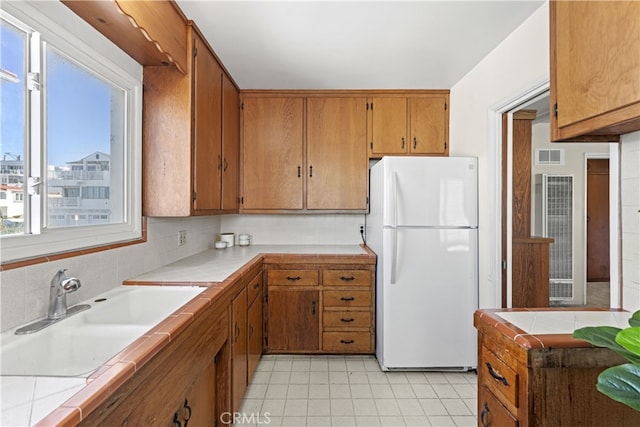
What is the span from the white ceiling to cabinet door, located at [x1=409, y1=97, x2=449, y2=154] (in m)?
0.23

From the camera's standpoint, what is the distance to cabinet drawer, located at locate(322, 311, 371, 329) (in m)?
2.66

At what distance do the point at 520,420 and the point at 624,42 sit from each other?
1.24m

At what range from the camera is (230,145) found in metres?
2.75

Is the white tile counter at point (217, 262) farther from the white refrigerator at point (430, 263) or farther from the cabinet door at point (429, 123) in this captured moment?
the cabinet door at point (429, 123)

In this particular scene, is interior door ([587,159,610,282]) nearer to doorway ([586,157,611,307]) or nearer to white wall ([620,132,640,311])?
doorway ([586,157,611,307])

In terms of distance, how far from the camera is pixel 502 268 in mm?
2223

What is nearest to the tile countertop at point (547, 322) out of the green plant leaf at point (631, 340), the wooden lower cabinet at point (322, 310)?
the green plant leaf at point (631, 340)

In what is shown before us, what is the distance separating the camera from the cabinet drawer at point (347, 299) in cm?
266

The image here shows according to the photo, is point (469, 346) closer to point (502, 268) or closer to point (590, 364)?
point (502, 268)

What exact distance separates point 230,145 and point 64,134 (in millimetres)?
1417

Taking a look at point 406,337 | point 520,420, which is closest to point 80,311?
point 520,420

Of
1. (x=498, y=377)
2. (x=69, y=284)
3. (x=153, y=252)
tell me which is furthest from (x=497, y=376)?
(x=153, y=252)

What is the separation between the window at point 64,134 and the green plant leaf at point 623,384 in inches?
68.1

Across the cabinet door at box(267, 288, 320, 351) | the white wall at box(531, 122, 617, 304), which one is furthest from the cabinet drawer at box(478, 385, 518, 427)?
the white wall at box(531, 122, 617, 304)
